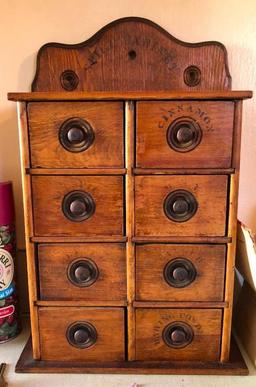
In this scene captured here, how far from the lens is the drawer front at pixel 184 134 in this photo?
748mm

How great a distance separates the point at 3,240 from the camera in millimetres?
942

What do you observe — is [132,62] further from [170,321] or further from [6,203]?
[170,321]

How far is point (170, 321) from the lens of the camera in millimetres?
849

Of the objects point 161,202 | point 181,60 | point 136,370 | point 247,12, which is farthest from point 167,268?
point 247,12

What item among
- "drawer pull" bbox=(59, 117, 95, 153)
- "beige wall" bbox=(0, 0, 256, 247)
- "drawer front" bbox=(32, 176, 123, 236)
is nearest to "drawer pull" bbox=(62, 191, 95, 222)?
"drawer front" bbox=(32, 176, 123, 236)

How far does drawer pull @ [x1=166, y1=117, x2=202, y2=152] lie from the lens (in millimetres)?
751

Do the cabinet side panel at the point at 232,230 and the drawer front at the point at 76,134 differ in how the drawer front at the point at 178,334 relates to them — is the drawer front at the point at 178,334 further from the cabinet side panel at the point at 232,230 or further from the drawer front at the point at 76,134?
the drawer front at the point at 76,134

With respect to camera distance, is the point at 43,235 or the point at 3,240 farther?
the point at 3,240

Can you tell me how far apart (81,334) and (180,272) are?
30 cm

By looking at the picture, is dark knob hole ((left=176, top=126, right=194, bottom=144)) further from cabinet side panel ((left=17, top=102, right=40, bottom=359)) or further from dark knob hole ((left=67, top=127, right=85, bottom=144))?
cabinet side panel ((left=17, top=102, right=40, bottom=359))

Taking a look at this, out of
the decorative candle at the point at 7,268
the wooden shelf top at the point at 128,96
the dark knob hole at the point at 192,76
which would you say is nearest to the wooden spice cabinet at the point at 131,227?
the wooden shelf top at the point at 128,96

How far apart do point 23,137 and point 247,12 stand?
739 millimetres

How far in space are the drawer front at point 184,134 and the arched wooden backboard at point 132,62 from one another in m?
0.28

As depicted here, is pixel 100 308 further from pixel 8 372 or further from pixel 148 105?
pixel 148 105
